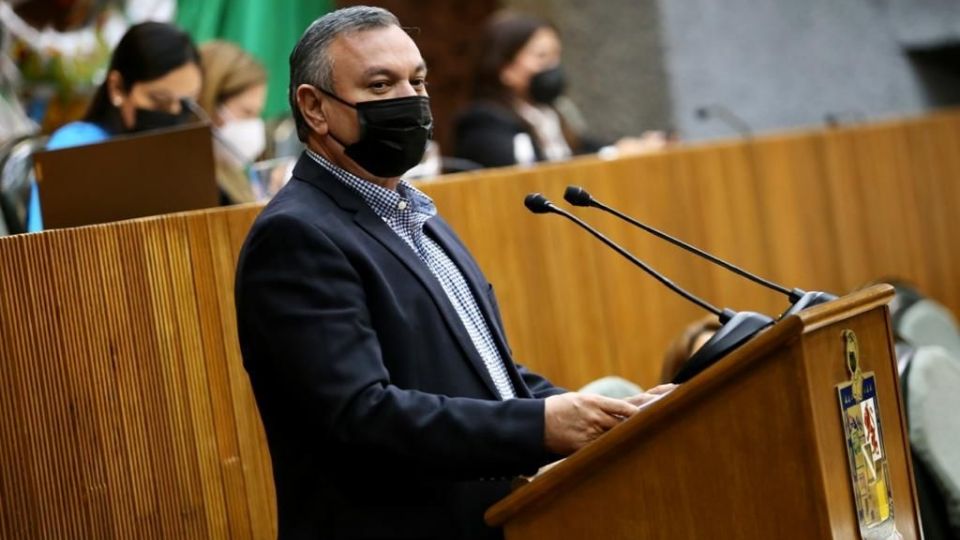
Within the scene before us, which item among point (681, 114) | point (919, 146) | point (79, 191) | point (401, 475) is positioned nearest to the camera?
point (401, 475)

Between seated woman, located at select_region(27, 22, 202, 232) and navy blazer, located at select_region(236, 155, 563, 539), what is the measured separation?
4.62 feet

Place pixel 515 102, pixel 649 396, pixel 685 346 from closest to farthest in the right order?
pixel 649 396 < pixel 685 346 < pixel 515 102

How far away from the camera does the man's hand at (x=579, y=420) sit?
235cm

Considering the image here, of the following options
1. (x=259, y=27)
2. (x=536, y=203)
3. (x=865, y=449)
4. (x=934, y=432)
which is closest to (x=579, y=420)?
(x=865, y=449)

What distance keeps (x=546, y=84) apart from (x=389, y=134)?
10.2 ft

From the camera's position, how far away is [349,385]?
2.31m

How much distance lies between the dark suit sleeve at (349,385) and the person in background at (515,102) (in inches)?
119

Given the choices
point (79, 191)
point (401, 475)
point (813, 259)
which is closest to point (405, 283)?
point (401, 475)

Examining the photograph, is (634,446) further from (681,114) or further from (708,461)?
(681,114)

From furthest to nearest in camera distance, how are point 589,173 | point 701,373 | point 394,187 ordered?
point 589,173 < point 394,187 < point 701,373

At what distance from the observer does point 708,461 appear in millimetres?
2277

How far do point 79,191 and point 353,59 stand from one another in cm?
94

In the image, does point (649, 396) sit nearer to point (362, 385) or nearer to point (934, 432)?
point (362, 385)

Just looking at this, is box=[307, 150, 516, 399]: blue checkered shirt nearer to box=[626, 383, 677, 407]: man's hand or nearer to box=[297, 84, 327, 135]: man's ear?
box=[297, 84, 327, 135]: man's ear
